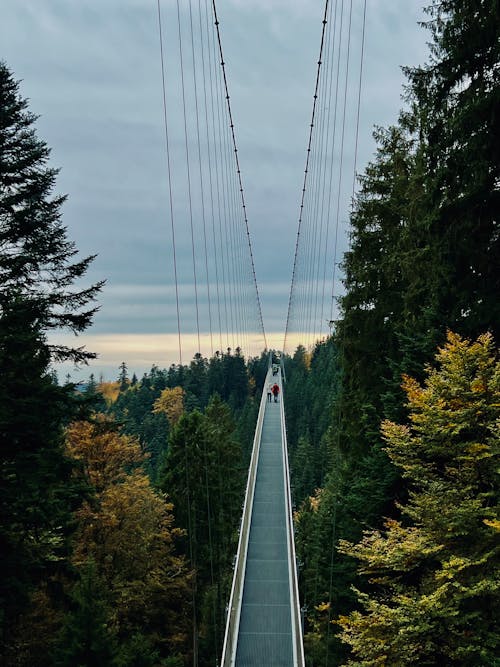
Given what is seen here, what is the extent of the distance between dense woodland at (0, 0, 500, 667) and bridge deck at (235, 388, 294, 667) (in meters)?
1.76

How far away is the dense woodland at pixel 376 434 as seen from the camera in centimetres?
917

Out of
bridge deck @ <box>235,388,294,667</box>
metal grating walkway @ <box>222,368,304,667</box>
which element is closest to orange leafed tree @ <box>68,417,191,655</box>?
metal grating walkway @ <box>222,368,304,667</box>

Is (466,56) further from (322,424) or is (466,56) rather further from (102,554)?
(322,424)

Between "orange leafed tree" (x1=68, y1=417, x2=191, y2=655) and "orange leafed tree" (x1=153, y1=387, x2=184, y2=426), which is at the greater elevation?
"orange leafed tree" (x1=153, y1=387, x2=184, y2=426)

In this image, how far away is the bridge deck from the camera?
46.4 feet

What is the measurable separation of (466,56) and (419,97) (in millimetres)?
1082

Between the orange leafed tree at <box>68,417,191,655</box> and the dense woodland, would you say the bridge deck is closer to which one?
the dense woodland

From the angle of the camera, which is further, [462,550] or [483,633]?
[462,550]

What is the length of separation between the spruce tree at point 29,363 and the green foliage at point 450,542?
20.2 ft

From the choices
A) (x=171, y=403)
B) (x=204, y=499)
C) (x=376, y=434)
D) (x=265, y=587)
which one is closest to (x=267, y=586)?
(x=265, y=587)

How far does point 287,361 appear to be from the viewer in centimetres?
10494

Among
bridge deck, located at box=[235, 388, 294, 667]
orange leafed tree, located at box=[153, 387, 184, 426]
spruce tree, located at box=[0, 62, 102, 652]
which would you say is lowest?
bridge deck, located at box=[235, 388, 294, 667]

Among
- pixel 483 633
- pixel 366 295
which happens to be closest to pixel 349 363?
pixel 366 295

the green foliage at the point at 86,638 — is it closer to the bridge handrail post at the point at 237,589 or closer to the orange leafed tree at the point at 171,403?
the bridge handrail post at the point at 237,589
